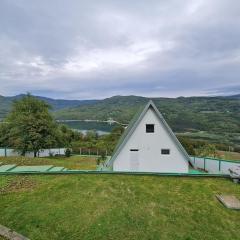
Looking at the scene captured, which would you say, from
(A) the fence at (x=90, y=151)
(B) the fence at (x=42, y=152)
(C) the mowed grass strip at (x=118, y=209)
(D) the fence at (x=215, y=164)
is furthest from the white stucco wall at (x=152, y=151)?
(A) the fence at (x=90, y=151)

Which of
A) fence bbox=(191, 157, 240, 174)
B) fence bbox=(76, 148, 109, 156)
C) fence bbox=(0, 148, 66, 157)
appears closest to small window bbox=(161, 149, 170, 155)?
fence bbox=(191, 157, 240, 174)

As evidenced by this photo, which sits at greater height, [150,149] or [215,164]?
[150,149]

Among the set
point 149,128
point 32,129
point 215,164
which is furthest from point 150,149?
point 32,129

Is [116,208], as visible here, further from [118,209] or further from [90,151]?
[90,151]

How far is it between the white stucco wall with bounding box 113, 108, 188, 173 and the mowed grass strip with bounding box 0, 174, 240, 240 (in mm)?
5864

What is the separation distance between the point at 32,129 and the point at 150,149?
24.5 m

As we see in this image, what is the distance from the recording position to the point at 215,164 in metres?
24.6

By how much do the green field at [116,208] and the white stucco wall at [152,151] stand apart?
5.65 m

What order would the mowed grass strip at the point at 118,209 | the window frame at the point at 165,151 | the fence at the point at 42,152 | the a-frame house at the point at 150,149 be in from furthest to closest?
the fence at the point at 42,152 < the window frame at the point at 165,151 < the a-frame house at the point at 150,149 < the mowed grass strip at the point at 118,209

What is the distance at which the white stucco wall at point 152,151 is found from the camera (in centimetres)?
1988

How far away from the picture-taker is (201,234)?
9.13 m

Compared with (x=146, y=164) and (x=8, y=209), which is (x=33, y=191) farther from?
(x=146, y=164)

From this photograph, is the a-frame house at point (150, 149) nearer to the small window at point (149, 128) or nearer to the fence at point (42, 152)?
the small window at point (149, 128)

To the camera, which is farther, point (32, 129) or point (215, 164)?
point (32, 129)
